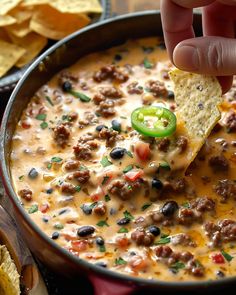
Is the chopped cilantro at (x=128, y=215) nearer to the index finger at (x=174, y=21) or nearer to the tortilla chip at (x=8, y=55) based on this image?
the index finger at (x=174, y=21)

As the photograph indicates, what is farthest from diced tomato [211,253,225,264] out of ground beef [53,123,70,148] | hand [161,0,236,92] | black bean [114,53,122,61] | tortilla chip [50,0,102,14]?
→ tortilla chip [50,0,102,14]

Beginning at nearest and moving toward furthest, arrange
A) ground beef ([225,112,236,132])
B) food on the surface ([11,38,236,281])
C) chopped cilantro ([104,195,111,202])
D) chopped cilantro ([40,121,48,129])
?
food on the surface ([11,38,236,281]), chopped cilantro ([104,195,111,202]), ground beef ([225,112,236,132]), chopped cilantro ([40,121,48,129])

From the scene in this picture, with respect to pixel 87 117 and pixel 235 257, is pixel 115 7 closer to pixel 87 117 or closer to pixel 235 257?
pixel 87 117

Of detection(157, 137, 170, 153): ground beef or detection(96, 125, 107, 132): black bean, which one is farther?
detection(96, 125, 107, 132): black bean

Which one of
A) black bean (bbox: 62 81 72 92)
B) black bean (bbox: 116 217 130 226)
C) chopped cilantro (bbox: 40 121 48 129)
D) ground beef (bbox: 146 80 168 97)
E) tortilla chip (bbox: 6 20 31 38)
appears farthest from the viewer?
tortilla chip (bbox: 6 20 31 38)

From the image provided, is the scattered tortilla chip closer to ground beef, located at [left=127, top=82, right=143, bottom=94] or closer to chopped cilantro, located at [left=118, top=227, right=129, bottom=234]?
ground beef, located at [left=127, top=82, right=143, bottom=94]

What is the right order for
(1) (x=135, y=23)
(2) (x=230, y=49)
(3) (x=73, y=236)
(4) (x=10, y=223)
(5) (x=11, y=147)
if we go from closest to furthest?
(2) (x=230, y=49)
(3) (x=73, y=236)
(4) (x=10, y=223)
(5) (x=11, y=147)
(1) (x=135, y=23)

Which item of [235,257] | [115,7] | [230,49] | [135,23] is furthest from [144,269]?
[115,7]
